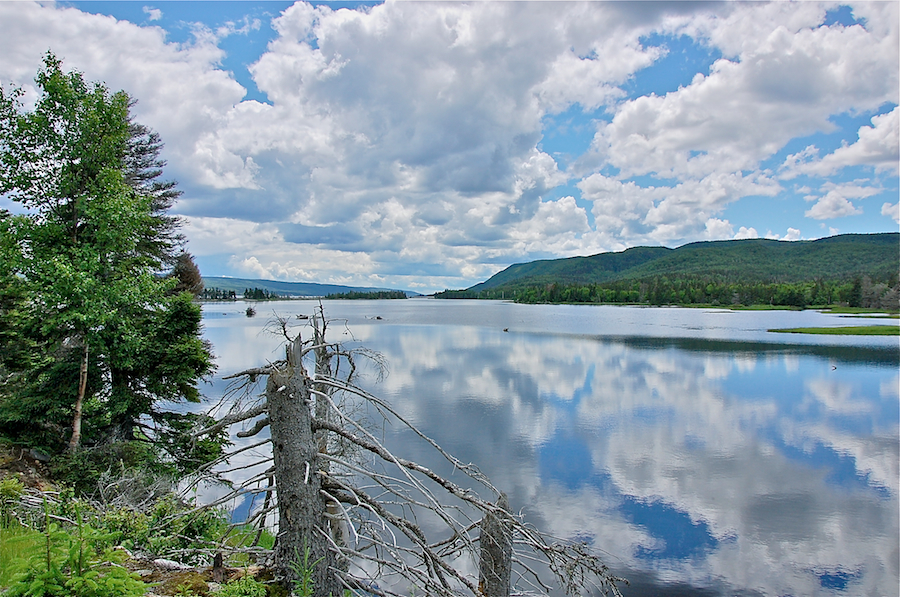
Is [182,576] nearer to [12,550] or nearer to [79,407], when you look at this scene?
[12,550]

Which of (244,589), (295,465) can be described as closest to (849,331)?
(295,465)

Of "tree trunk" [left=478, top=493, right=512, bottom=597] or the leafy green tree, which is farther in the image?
the leafy green tree

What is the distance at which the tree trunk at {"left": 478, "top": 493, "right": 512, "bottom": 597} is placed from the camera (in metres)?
5.03

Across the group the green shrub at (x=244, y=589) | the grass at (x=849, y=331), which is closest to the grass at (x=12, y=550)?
the green shrub at (x=244, y=589)

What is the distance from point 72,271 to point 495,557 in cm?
1082

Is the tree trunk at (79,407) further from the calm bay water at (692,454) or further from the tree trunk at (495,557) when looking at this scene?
the tree trunk at (495,557)

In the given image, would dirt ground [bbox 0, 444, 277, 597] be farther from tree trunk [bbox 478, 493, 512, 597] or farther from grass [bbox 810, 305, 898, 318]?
grass [bbox 810, 305, 898, 318]

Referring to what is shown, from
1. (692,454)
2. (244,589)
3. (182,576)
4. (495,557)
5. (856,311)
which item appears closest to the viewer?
(244,589)

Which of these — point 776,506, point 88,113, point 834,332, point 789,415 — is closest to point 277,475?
point 88,113

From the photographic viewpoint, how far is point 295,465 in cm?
425

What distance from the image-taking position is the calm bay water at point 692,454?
41.5 feet

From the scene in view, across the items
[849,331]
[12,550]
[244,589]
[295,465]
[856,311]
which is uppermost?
[295,465]

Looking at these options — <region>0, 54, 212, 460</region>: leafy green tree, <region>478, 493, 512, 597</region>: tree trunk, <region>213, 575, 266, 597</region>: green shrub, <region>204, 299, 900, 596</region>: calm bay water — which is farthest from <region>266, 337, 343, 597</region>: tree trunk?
<region>0, 54, 212, 460</region>: leafy green tree

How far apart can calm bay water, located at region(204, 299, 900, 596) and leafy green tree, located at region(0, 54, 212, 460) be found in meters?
5.71
